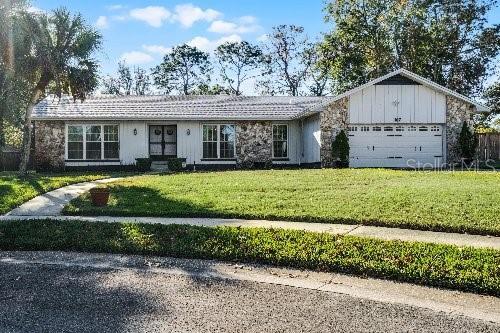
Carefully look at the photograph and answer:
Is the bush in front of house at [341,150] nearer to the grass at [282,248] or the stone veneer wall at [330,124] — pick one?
the stone veneer wall at [330,124]

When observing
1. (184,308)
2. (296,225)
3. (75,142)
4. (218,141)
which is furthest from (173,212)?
(75,142)

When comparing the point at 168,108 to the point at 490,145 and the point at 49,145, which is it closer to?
the point at 49,145

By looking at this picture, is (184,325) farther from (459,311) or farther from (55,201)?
(55,201)

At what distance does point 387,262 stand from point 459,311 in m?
1.48

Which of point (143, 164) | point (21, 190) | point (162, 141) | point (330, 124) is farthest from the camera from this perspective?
point (162, 141)

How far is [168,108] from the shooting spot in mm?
25234

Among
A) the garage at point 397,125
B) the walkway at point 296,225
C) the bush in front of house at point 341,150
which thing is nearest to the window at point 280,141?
the bush in front of house at point 341,150

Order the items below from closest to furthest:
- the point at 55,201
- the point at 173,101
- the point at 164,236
A: the point at 164,236 < the point at 55,201 < the point at 173,101

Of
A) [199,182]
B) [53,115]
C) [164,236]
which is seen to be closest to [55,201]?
[199,182]

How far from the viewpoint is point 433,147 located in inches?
910

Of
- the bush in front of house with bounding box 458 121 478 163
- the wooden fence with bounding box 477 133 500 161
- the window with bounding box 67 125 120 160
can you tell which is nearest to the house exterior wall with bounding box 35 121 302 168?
the window with bounding box 67 125 120 160

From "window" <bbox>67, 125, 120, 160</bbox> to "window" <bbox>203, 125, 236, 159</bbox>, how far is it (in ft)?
13.4

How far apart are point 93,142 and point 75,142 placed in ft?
2.61

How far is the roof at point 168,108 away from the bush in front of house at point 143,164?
6.42 ft
